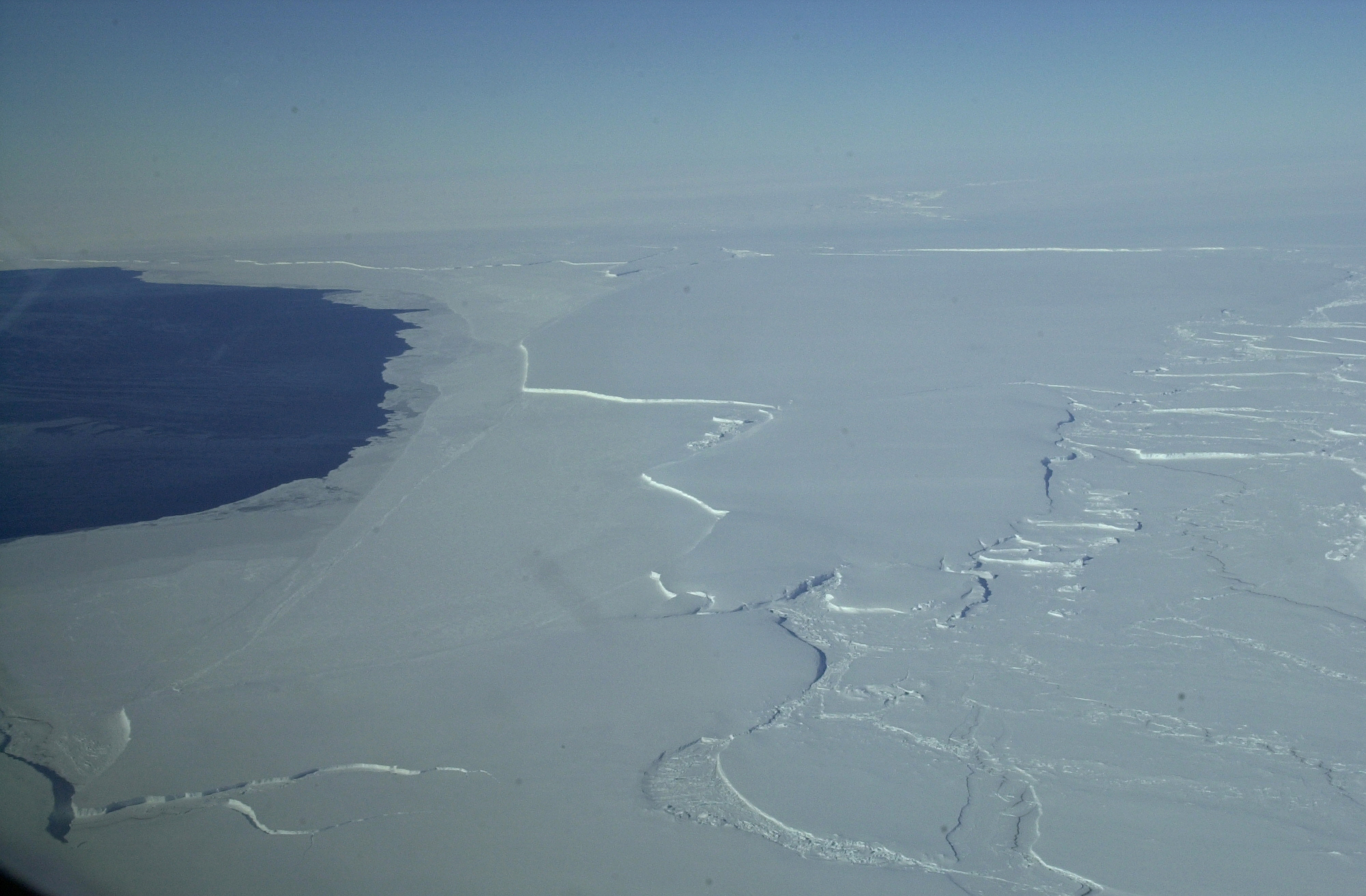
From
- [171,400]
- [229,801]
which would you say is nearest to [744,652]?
[229,801]

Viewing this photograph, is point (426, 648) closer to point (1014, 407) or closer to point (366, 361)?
point (1014, 407)

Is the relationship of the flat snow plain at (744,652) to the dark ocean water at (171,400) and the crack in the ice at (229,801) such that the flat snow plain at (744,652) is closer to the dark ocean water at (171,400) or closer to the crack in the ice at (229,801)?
the crack in the ice at (229,801)

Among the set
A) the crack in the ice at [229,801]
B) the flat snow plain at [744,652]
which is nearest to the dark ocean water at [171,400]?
the flat snow plain at [744,652]

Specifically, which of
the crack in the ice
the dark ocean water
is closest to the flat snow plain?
the crack in the ice

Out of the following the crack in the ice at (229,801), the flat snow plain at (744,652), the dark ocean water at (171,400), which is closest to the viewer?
the flat snow plain at (744,652)

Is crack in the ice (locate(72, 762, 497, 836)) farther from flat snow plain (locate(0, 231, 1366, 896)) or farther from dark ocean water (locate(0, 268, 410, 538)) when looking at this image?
dark ocean water (locate(0, 268, 410, 538))
